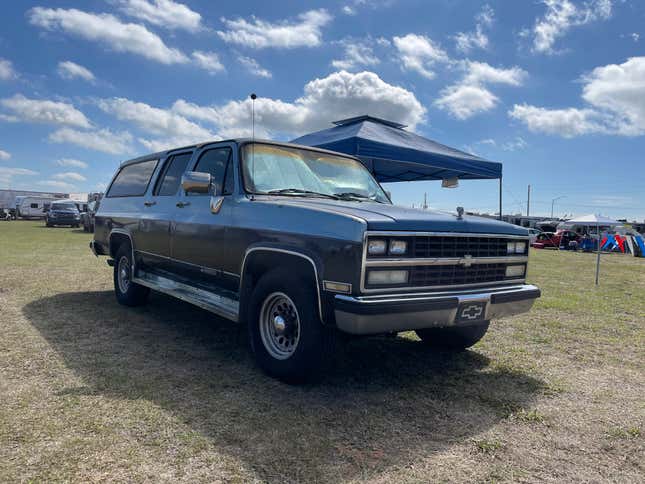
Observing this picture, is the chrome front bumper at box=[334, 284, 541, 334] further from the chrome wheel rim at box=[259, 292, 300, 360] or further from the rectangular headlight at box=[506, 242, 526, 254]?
the chrome wheel rim at box=[259, 292, 300, 360]

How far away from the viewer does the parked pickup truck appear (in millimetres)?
3160

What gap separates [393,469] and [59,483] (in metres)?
1.61

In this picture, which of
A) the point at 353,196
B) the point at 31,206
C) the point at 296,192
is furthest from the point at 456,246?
the point at 31,206

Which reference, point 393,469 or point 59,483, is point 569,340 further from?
point 59,483

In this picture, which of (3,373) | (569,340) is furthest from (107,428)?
(569,340)

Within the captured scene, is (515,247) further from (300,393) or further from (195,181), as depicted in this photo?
(195,181)

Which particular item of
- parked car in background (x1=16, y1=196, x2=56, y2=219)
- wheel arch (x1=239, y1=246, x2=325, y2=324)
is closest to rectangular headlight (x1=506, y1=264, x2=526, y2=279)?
wheel arch (x1=239, y1=246, x2=325, y2=324)

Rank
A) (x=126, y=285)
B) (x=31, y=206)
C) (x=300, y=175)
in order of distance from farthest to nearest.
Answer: (x=31, y=206) → (x=126, y=285) → (x=300, y=175)

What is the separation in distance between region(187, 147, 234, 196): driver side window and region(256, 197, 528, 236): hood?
0.57m

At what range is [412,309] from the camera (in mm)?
3180

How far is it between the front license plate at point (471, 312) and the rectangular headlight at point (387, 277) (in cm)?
48

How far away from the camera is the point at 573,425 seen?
3.18 metres

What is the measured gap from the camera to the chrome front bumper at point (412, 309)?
303 centimetres

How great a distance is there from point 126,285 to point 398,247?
4.36 m
